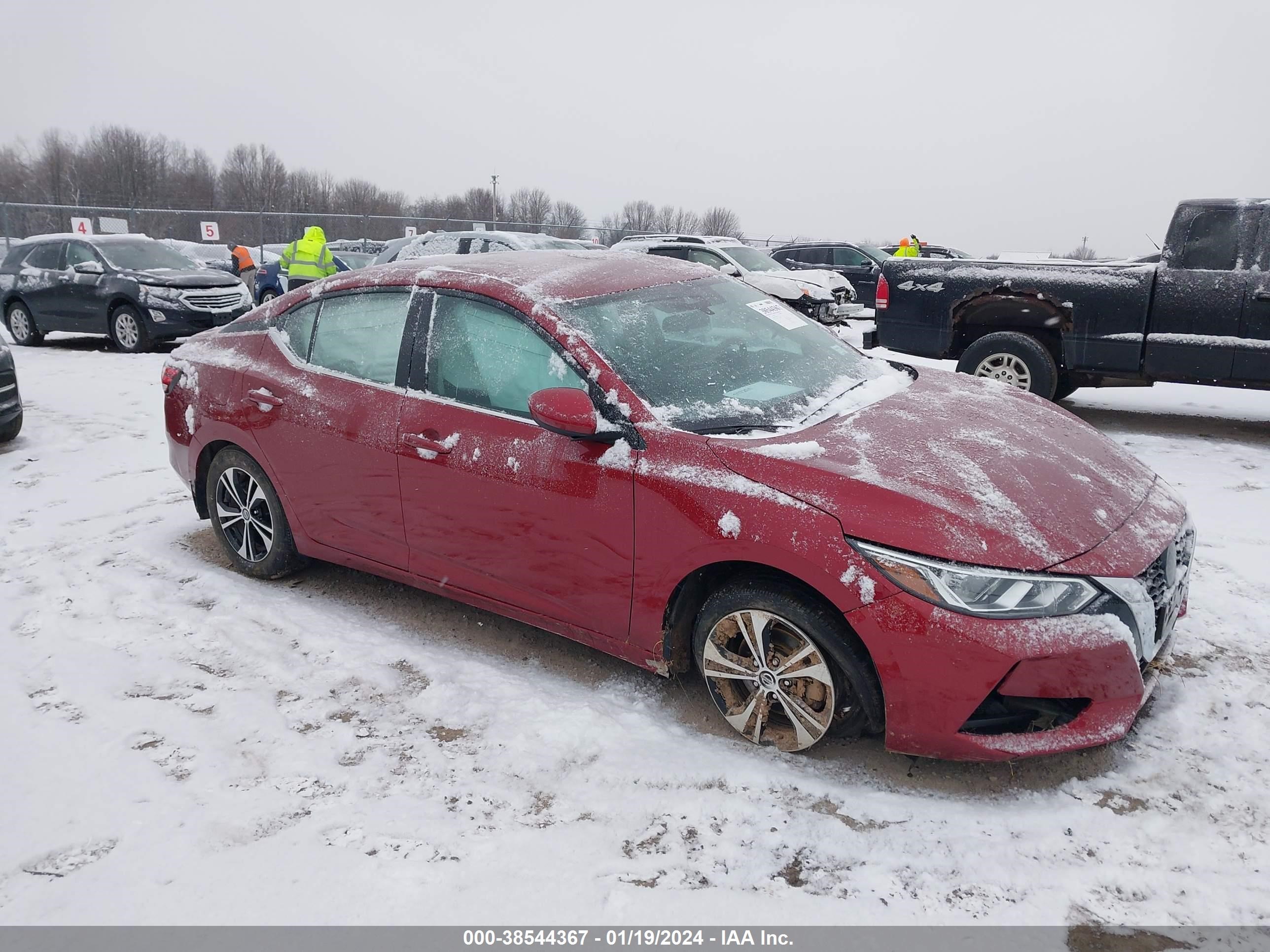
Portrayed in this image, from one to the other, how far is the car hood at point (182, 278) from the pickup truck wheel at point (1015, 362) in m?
10.2

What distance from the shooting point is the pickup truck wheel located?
7.65 meters

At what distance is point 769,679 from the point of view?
2.98m

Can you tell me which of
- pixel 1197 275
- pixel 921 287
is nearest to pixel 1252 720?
pixel 1197 275

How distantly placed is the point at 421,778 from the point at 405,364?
173 centimetres

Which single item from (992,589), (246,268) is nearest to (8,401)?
(992,589)

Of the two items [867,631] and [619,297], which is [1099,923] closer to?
[867,631]

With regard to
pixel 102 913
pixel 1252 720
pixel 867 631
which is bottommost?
pixel 102 913

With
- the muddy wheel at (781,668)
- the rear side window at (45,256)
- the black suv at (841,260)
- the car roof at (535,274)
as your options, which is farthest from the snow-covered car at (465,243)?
the muddy wheel at (781,668)

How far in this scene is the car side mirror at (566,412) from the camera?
10.2 feet

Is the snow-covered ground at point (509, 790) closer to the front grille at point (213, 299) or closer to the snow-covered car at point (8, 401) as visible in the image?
the snow-covered car at point (8, 401)

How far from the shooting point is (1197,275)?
23.2ft

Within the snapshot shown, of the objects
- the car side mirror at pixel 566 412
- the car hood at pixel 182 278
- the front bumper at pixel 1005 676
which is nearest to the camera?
the front bumper at pixel 1005 676

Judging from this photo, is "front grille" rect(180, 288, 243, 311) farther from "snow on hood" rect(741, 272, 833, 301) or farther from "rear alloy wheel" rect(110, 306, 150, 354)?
"snow on hood" rect(741, 272, 833, 301)

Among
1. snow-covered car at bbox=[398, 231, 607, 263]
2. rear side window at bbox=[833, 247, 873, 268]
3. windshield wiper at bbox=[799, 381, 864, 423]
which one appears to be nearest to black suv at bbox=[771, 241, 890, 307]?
rear side window at bbox=[833, 247, 873, 268]
